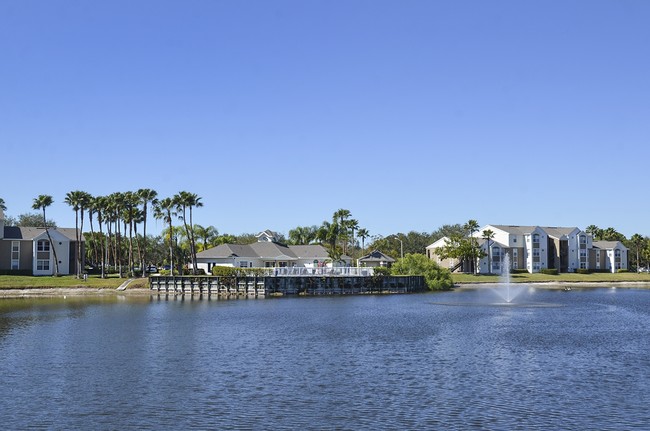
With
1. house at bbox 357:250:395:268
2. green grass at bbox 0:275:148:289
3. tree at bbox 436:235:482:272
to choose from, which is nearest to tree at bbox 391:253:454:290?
tree at bbox 436:235:482:272

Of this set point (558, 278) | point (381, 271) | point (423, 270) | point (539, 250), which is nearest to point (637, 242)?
point (539, 250)

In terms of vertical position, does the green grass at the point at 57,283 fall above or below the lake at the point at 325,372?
above

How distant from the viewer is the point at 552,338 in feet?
153

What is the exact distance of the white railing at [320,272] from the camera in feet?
323

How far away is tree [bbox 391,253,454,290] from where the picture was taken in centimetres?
11069

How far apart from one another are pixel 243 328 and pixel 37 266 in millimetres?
75514

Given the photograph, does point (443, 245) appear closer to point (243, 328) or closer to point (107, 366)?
point (243, 328)

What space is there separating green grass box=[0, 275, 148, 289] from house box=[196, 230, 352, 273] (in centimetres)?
2126

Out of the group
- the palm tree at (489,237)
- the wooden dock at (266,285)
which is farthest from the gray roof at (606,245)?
the wooden dock at (266,285)

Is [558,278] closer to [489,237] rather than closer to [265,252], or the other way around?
[489,237]

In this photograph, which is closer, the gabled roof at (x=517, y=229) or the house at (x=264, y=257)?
the house at (x=264, y=257)

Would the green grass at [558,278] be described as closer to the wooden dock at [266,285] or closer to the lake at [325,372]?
the wooden dock at [266,285]

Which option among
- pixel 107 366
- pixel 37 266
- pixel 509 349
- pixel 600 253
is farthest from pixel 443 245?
pixel 107 366

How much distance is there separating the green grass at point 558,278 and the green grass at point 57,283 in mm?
57339
